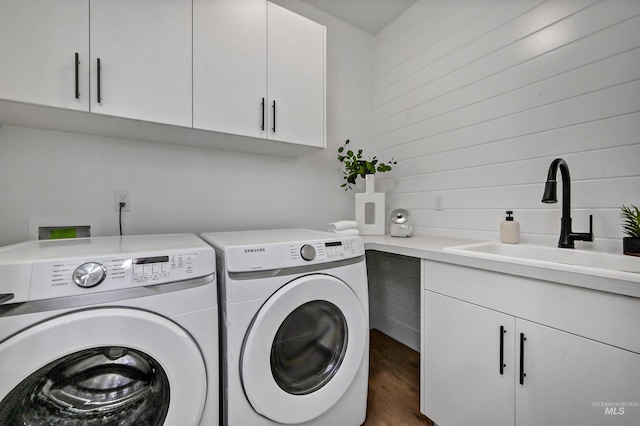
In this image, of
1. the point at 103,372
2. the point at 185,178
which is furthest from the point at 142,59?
the point at 103,372

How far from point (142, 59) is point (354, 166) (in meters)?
1.41

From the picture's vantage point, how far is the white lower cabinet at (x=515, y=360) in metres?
0.79

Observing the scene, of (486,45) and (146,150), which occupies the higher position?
(486,45)

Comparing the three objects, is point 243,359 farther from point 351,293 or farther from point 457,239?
point 457,239

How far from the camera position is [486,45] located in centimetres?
166

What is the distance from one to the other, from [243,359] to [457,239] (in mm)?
1439

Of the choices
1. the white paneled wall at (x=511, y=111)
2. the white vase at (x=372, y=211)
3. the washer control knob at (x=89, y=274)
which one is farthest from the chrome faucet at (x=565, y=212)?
the washer control knob at (x=89, y=274)

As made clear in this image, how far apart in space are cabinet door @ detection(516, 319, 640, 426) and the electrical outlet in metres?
1.88

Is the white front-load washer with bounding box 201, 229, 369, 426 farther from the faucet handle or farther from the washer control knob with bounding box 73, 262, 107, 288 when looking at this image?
the faucet handle

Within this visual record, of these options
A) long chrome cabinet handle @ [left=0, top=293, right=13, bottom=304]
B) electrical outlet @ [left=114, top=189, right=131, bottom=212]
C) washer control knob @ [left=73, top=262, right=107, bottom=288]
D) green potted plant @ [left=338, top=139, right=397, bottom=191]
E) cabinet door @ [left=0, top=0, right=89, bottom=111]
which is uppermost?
cabinet door @ [left=0, top=0, right=89, bottom=111]

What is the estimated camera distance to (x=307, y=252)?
3.77 feet

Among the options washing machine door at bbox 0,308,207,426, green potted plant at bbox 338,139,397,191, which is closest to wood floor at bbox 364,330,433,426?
washing machine door at bbox 0,308,207,426

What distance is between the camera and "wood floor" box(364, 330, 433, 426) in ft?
4.62

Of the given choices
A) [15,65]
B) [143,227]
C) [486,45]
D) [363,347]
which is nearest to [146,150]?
[143,227]
